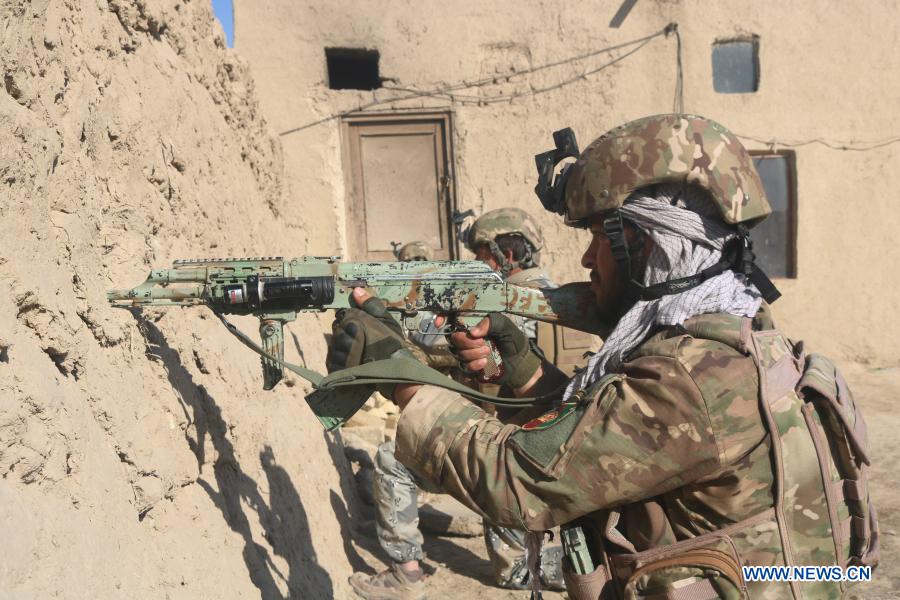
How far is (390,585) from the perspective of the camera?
3.92m

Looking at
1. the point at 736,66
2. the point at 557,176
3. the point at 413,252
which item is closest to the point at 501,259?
the point at 413,252

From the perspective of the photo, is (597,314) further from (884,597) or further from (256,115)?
(256,115)

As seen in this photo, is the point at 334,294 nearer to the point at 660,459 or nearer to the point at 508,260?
the point at 660,459

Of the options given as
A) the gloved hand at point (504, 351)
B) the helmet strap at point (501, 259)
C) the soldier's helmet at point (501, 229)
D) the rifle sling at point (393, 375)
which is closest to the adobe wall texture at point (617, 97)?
the soldier's helmet at point (501, 229)

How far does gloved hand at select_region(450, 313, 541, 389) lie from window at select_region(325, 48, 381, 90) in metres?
6.25

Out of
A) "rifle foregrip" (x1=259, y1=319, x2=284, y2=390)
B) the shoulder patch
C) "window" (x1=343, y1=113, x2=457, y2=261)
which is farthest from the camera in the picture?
"window" (x1=343, y1=113, x2=457, y2=261)

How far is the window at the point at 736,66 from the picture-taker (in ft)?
27.7

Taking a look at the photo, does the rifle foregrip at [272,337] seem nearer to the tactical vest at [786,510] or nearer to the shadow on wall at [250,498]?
the shadow on wall at [250,498]

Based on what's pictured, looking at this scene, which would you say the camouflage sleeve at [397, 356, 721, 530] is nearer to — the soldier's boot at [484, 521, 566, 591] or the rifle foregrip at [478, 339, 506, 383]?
the rifle foregrip at [478, 339, 506, 383]

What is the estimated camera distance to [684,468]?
1.53m

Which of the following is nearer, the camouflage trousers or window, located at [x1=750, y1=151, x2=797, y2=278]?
the camouflage trousers

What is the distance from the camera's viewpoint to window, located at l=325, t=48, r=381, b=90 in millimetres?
8102

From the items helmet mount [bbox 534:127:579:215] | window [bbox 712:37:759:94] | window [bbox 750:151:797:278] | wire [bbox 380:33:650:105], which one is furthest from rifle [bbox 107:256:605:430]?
window [bbox 712:37:759:94]

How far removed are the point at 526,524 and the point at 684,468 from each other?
37 centimetres
